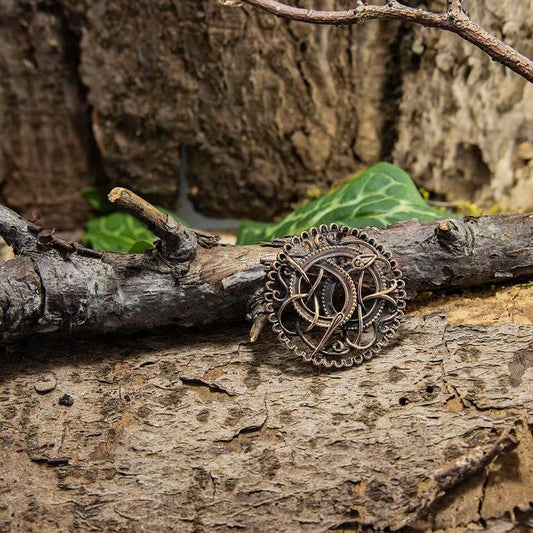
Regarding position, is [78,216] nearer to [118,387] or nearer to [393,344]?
[118,387]

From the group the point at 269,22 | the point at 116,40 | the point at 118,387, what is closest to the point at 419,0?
the point at 269,22

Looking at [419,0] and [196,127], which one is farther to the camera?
[196,127]

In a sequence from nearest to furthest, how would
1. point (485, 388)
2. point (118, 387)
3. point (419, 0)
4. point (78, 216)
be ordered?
point (485, 388) < point (118, 387) < point (419, 0) < point (78, 216)

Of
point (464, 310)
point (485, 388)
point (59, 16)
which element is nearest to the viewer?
point (485, 388)

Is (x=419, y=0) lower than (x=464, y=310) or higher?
higher

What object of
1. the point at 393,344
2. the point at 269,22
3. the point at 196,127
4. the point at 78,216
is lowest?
the point at 78,216

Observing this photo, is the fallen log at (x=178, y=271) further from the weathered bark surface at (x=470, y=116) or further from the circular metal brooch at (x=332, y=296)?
the weathered bark surface at (x=470, y=116)

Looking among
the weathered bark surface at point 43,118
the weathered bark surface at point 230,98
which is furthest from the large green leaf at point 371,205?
the weathered bark surface at point 43,118
